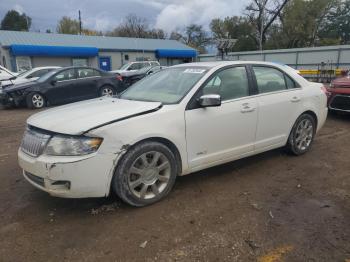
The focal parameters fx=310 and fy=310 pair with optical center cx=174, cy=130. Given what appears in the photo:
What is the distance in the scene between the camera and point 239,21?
49500mm

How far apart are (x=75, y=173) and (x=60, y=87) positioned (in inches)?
367

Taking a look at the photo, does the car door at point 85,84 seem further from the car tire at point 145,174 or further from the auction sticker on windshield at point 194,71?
the car tire at point 145,174

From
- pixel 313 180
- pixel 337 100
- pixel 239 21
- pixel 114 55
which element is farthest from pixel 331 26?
pixel 313 180

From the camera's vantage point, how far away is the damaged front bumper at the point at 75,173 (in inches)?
118

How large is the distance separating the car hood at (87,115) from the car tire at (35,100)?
831 centimetres

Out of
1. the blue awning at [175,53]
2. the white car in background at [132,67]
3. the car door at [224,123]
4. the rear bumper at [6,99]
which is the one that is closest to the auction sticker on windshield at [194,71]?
the car door at [224,123]

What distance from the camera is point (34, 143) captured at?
127 inches

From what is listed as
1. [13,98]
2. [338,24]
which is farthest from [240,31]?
[13,98]

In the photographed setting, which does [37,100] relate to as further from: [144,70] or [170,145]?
[170,145]

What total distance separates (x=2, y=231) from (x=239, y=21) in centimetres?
5139

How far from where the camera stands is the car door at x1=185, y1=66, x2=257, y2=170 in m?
3.71

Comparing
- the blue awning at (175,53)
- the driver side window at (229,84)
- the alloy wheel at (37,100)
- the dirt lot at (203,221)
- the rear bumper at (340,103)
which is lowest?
the dirt lot at (203,221)

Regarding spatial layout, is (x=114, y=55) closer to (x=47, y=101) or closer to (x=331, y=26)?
(x=47, y=101)

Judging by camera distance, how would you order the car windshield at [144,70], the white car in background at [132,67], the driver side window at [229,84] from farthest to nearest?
the white car in background at [132,67] → the car windshield at [144,70] → the driver side window at [229,84]
